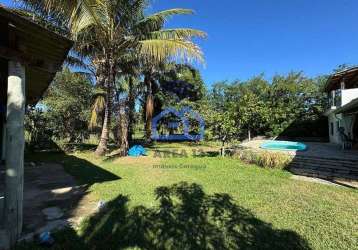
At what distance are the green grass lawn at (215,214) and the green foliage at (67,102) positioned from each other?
9634mm

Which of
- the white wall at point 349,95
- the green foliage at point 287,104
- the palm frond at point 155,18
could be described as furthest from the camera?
the green foliage at point 287,104

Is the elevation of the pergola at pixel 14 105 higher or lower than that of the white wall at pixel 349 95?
lower

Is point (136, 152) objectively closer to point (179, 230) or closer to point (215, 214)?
point (215, 214)

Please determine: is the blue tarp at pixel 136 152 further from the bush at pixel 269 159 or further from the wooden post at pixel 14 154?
the wooden post at pixel 14 154

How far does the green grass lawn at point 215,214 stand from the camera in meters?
4.65

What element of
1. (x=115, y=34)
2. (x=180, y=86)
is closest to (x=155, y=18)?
(x=115, y=34)

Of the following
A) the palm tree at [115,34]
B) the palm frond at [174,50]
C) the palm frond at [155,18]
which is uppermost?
the palm frond at [155,18]

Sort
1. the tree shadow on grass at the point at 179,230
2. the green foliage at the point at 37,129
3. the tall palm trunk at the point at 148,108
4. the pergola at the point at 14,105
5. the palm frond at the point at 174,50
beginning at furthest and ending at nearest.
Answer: the tall palm trunk at the point at 148,108 → the green foliage at the point at 37,129 → the palm frond at the point at 174,50 → the tree shadow on grass at the point at 179,230 → the pergola at the point at 14,105

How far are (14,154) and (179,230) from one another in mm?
3010

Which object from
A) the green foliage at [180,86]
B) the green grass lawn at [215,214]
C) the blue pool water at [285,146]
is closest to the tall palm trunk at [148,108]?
the green foliage at [180,86]

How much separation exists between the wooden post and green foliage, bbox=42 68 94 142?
13.7 meters

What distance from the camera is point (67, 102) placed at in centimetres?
1838

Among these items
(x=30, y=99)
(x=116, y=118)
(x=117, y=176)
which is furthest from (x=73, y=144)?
(x=117, y=176)

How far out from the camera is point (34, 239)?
4.56m
